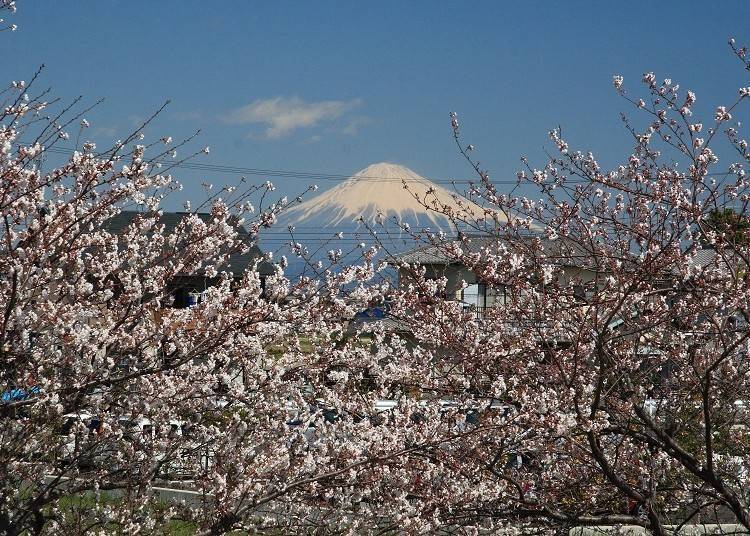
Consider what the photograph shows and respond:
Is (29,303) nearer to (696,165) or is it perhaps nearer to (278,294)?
(278,294)

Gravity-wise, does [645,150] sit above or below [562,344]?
above

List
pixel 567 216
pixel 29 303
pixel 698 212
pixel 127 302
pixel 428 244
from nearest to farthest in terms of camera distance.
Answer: pixel 29 303
pixel 127 302
pixel 698 212
pixel 567 216
pixel 428 244

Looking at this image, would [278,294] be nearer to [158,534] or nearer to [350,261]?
[350,261]

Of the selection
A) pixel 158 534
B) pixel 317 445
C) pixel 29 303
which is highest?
pixel 29 303

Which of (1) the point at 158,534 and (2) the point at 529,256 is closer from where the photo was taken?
(1) the point at 158,534

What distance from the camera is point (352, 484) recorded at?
5492 mm

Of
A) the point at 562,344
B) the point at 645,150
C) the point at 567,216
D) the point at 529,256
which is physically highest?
the point at 645,150

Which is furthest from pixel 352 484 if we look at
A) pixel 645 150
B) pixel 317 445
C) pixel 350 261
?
pixel 645 150

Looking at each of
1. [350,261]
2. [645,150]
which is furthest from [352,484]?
[645,150]

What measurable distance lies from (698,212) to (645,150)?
2267 millimetres

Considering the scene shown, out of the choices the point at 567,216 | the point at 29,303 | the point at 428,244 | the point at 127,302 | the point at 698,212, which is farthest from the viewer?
the point at 428,244

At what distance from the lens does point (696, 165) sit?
714 cm

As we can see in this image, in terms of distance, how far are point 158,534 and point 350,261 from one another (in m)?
2.35

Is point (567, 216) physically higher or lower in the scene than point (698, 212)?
higher
